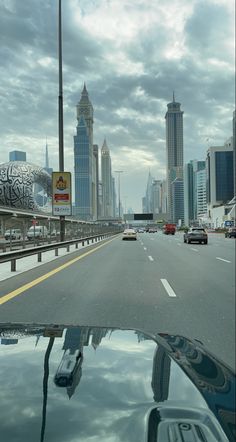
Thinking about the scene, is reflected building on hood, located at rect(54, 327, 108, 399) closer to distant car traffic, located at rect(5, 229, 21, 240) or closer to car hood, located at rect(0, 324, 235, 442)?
car hood, located at rect(0, 324, 235, 442)

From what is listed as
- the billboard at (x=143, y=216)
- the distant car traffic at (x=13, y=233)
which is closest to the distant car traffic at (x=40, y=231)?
the distant car traffic at (x=13, y=233)

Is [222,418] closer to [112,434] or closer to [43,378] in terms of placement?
[112,434]

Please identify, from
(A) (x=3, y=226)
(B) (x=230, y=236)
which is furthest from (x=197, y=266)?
(B) (x=230, y=236)

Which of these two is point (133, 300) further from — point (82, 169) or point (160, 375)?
point (82, 169)

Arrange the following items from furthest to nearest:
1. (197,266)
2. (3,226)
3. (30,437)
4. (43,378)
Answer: (3,226) → (197,266) → (43,378) → (30,437)

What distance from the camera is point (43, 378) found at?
9.55 feet

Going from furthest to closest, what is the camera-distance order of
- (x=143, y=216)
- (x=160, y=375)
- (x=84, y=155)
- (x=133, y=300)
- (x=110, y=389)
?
(x=143, y=216) → (x=84, y=155) → (x=133, y=300) → (x=160, y=375) → (x=110, y=389)

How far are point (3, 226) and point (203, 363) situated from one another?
70.3 feet

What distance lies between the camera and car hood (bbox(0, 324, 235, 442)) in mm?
2236

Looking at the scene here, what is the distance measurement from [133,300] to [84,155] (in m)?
45.7

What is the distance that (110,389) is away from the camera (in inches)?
109

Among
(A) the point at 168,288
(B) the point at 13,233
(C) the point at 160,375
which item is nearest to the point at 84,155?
(B) the point at 13,233

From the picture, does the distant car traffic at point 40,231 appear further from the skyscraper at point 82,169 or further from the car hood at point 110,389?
the car hood at point 110,389

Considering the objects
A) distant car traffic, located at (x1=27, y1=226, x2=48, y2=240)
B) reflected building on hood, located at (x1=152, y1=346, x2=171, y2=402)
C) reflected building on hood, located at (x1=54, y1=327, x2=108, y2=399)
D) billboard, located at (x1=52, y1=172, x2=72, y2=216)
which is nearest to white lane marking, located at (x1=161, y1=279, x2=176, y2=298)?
reflected building on hood, located at (x1=54, y1=327, x2=108, y2=399)
